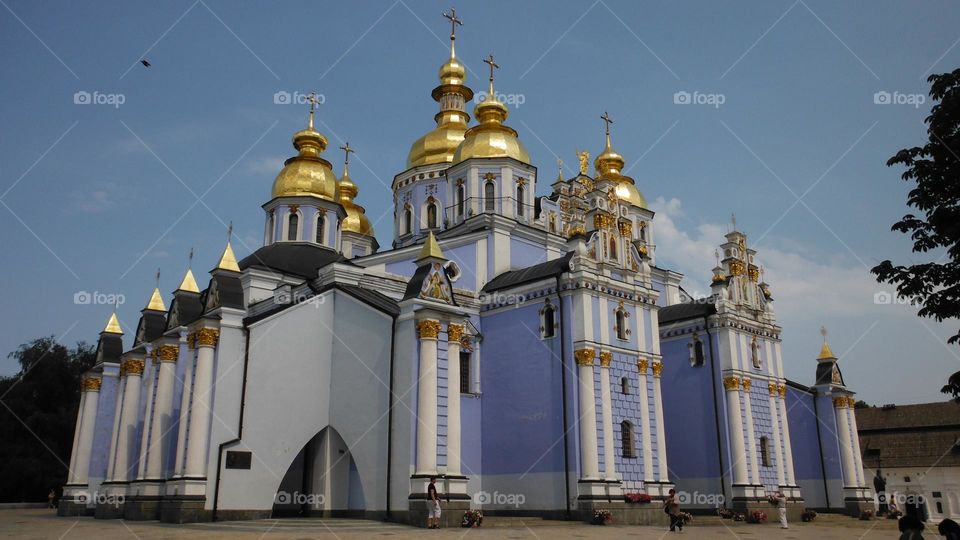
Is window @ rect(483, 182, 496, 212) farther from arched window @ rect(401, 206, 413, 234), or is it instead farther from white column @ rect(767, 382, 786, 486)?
white column @ rect(767, 382, 786, 486)

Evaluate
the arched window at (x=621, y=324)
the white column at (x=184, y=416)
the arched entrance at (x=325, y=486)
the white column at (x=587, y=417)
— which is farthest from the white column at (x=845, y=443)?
the white column at (x=184, y=416)

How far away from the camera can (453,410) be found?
1892cm

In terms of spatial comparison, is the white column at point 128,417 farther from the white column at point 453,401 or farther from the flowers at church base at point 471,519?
the flowers at church base at point 471,519

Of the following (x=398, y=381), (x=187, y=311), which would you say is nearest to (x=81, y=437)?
(x=187, y=311)

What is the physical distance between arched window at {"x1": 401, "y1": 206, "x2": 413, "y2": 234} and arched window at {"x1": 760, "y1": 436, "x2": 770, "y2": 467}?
50.8 feet

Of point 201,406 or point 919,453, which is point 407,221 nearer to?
point 201,406

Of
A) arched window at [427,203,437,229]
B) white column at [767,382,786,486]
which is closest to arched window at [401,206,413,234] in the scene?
arched window at [427,203,437,229]

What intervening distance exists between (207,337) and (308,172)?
43.4ft

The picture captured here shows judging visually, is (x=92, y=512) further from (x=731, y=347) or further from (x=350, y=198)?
(x=731, y=347)

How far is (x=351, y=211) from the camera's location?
38.5m

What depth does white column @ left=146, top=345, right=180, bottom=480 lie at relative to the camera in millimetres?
20328

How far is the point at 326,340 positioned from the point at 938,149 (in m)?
15.4

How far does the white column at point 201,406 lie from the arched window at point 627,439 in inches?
448

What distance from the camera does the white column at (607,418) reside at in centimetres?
2120
